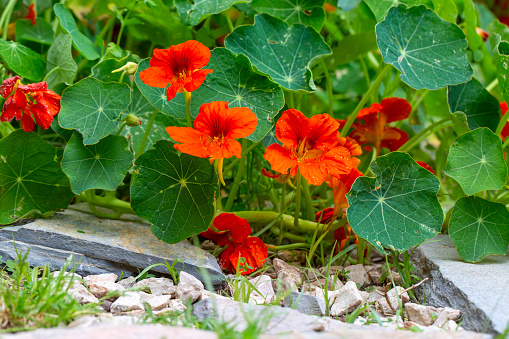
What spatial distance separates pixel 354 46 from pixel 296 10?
1.24 ft

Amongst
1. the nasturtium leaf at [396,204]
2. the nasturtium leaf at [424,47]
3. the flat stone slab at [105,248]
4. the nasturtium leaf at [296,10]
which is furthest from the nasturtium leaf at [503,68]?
the flat stone slab at [105,248]

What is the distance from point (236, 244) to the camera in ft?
4.75

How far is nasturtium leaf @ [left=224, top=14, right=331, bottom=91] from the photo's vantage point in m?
1.56

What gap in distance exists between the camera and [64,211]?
5.37ft

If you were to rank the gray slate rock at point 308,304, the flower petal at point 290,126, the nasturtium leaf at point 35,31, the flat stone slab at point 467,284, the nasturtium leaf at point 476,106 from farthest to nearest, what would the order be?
the nasturtium leaf at point 35,31
the nasturtium leaf at point 476,106
the flower petal at point 290,126
the gray slate rock at point 308,304
the flat stone slab at point 467,284

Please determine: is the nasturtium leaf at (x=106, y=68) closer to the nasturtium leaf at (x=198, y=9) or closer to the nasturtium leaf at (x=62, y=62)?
the nasturtium leaf at (x=62, y=62)

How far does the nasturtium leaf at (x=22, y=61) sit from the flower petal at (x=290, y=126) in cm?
106

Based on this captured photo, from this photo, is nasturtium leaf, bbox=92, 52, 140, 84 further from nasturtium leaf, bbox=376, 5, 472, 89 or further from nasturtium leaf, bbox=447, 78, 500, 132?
nasturtium leaf, bbox=447, 78, 500, 132

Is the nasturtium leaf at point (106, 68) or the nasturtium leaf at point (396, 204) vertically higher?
the nasturtium leaf at point (106, 68)

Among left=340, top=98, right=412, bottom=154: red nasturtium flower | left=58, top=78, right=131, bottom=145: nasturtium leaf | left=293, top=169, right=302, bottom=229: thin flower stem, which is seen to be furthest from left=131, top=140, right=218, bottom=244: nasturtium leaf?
left=340, top=98, right=412, bottom=154: red nasturtium flower

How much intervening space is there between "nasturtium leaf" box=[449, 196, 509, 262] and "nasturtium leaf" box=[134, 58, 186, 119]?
992 mm

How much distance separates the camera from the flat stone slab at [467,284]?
1051 mm

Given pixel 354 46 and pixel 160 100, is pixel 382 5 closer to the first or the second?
pixel 354 46

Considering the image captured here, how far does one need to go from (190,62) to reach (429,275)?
101 centimetres
